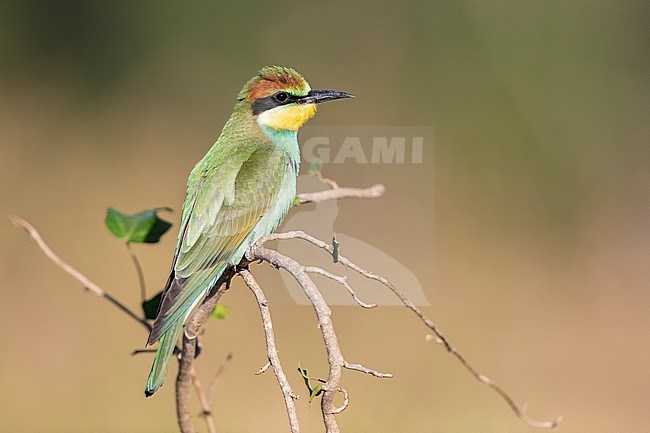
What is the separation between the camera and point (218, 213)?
6.00ft

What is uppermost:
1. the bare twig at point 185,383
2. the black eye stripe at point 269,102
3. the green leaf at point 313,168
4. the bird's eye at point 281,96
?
the bird's eye at point 281,96

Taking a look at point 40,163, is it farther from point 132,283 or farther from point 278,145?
point 278,145

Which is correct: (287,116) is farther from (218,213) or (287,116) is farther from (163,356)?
(163,356)

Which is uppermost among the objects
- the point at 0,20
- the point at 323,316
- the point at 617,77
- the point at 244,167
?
the point at 0,20

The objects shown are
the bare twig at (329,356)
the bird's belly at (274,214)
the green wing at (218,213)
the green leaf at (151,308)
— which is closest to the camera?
the bare twig at (329,356)

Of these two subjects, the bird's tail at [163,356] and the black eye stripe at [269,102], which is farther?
the black eye stripe at [269,102]

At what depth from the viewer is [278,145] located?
2027mm

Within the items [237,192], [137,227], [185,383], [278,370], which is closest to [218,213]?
[237,192]

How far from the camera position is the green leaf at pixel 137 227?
1595 millimetres

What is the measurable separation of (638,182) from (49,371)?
2848 mm

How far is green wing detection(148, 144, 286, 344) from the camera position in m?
1.75

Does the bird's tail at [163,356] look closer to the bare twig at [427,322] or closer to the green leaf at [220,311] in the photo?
the green leaf at [220,311]

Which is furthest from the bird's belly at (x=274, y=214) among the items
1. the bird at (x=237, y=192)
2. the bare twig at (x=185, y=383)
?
the bare twig at (x=185, y=383)

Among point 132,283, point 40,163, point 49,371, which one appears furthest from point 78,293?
point 40,163
